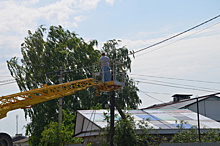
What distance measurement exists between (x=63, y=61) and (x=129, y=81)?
10336 millimetres

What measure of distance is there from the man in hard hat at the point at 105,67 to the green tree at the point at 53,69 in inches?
953

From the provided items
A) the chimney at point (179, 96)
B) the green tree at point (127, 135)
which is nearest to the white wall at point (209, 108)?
the chimney at point (179, 96)

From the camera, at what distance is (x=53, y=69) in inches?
1806

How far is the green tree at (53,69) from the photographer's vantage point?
143 ft

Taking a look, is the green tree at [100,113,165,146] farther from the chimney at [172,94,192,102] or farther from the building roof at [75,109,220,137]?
the chimney at [172,94,192,102]

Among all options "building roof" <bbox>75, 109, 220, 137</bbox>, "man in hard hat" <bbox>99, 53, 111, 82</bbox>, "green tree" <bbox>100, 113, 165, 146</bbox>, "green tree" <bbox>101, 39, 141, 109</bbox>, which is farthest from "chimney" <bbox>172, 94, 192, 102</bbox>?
"man in hard hat" <bbox>99, 53, 111, 82</bbox>

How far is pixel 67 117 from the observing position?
3972 cm

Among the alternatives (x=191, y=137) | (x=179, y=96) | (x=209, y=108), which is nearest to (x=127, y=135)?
(x=191, y=137)

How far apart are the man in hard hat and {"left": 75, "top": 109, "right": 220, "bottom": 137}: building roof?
3490 millimetres

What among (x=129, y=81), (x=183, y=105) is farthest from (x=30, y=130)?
(x=183, y=105)

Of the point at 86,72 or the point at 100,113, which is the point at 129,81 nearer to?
the point at 86,72

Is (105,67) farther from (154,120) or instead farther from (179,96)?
(179,96)

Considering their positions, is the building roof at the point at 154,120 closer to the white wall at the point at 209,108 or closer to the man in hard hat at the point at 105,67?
the man in hard hat at the point at 105,67

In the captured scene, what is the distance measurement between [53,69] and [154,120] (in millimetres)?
24175
